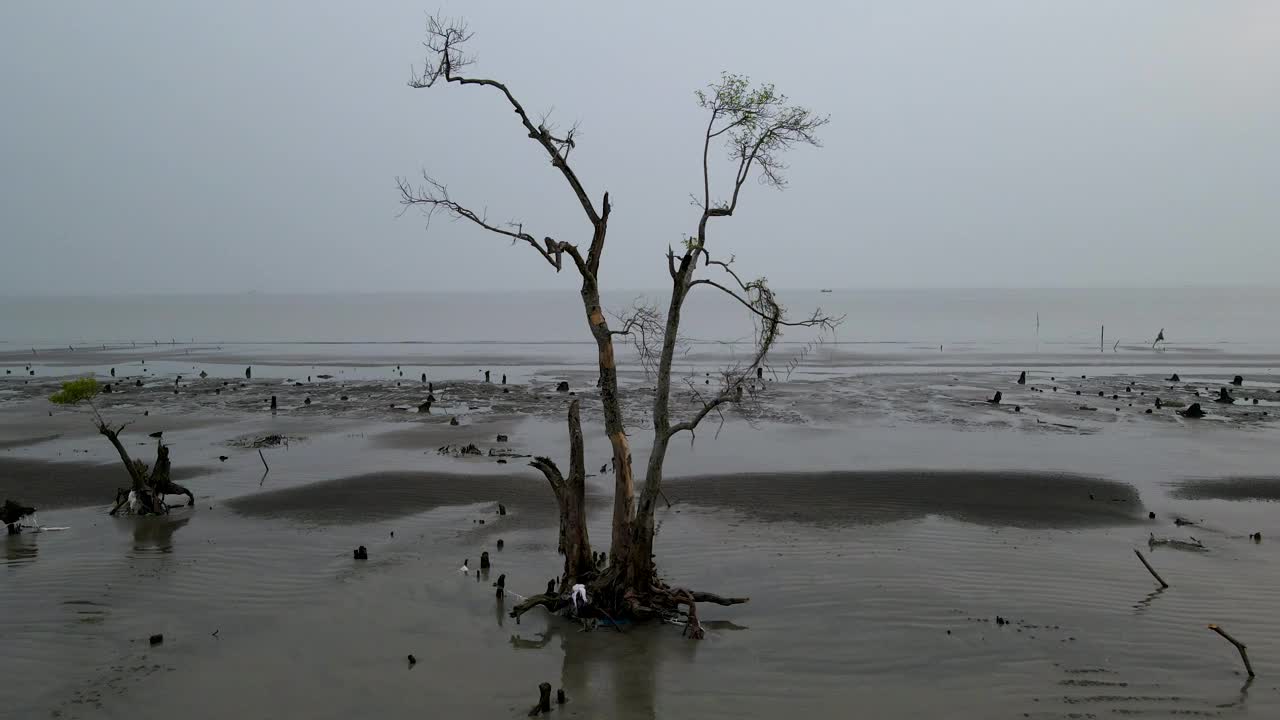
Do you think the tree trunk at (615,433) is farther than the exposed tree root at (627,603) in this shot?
No

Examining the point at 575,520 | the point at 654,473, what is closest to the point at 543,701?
the point at 575,520

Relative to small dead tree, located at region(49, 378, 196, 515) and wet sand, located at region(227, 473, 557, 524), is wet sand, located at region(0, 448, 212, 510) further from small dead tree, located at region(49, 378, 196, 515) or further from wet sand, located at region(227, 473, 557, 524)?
wet sand, located at region(227, 473, 557, 524)

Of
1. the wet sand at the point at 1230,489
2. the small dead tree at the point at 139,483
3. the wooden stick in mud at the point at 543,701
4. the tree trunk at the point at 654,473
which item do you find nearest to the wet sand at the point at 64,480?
the small dead tree at the point at 139,483

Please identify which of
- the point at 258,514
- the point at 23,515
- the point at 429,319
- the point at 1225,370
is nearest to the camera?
the point at 23,515

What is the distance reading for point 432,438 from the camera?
30.3m

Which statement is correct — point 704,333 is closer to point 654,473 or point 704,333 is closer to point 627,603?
point 627,603

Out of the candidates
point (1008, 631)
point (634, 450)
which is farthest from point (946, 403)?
point (1008, 631)

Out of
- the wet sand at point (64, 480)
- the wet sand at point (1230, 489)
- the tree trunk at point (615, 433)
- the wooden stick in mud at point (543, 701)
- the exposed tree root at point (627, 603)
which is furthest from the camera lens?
the wet sand at point (1230, 489)

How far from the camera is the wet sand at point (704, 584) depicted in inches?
433

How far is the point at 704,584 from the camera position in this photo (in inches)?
602

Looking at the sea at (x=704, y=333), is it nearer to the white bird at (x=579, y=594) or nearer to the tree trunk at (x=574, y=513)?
the tree trunk at (x=574, y=513)

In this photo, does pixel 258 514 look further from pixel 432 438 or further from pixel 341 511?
pixel 432 438

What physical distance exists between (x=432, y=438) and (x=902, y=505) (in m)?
17.1

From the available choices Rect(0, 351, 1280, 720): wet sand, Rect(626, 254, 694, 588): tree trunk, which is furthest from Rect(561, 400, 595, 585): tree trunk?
Rect(0, 351, 1280, 720): wet sand
